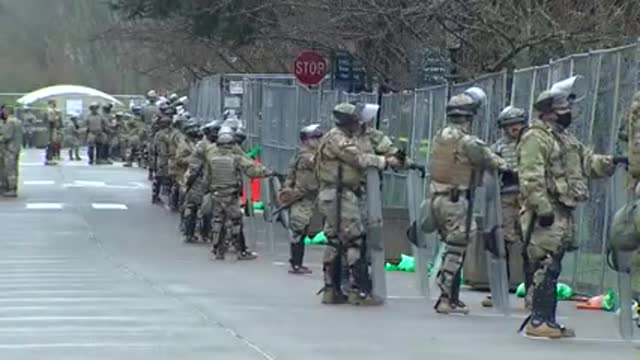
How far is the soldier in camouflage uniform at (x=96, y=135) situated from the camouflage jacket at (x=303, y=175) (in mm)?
27769

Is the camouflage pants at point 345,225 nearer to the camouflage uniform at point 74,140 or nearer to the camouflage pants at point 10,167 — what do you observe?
the camouflage pants at point 10,167

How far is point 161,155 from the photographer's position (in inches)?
1128

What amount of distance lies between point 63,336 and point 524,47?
10281 mm

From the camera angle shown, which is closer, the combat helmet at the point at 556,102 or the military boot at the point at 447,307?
the combat helmet at the point at 556,102

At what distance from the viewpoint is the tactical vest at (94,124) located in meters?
45.3

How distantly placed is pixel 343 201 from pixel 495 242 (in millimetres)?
1751

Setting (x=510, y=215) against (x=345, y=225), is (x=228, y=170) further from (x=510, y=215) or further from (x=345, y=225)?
(x=510, y=215)

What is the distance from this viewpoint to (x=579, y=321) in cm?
1324

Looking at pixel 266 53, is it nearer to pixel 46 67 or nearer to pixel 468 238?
pixel 468 238

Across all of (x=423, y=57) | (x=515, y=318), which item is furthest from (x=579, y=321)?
(x=423, y=57)

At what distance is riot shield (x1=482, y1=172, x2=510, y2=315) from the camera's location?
1308 centimetres

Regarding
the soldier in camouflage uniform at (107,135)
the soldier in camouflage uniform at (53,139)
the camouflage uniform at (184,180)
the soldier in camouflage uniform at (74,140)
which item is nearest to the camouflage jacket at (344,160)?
the camouflage uniform at (184,180)

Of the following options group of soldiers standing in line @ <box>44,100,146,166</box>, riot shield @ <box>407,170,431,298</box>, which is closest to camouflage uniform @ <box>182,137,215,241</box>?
riot shield @ <box>407,170,431,298</box>

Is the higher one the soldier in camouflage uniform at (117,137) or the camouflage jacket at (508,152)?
the camouflage jacket at (508,152)
